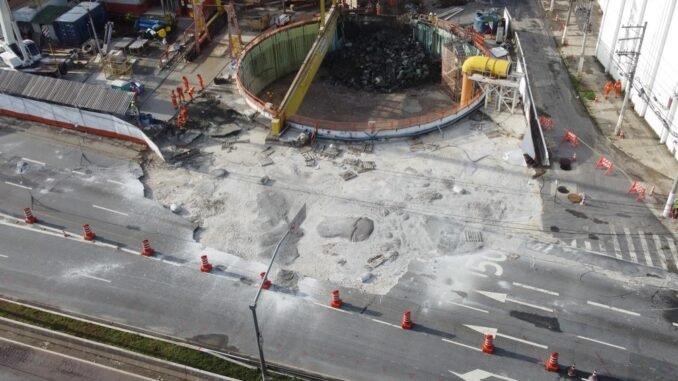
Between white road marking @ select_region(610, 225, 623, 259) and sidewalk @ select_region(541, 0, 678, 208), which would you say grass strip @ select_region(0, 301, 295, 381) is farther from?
sidewalk @ select_region(541, 0, 678, 208)

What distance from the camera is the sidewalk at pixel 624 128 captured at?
37156 millimetres

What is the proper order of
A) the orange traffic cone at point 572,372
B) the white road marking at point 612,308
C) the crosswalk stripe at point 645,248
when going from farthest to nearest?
the crosswalk stripe at point 645,248 → the white road marking at point 612,308 → the orange traffic cone at point 572,372

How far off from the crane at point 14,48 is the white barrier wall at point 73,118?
5.41m

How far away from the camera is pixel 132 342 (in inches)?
1102

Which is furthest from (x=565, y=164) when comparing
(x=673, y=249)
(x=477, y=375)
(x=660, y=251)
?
(x=477, y=375)

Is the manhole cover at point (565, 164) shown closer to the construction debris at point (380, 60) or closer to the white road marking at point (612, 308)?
the white road marking at point (612, 308)

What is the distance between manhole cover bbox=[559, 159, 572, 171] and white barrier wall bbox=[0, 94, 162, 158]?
24908mm

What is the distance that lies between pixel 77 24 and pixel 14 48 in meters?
5.70

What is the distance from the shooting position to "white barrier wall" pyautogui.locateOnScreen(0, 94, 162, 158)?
40.9 metres

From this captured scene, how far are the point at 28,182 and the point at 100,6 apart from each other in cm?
2233

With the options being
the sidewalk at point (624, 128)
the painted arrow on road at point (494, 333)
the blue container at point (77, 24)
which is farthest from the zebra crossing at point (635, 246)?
the blue container at point (77, 24)

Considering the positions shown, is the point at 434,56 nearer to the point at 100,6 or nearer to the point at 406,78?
the point at 406,78

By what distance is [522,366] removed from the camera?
26.7 meters

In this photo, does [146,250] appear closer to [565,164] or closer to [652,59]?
[565,164]
